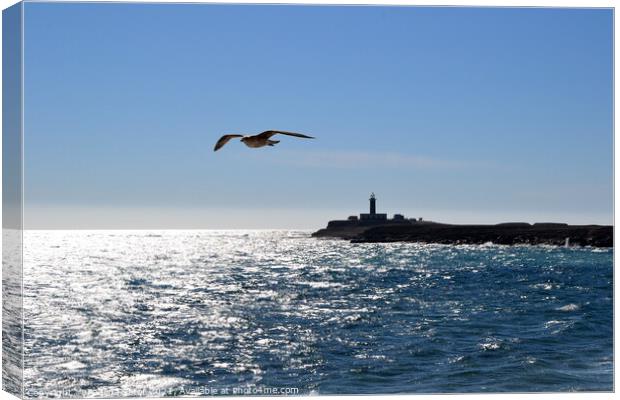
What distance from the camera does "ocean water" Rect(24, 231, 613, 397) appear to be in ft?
50.1

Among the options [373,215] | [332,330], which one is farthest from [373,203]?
[332,330]

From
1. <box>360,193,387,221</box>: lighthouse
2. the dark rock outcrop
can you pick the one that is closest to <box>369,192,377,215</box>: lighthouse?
<box>360,193,387,221</box>: lighthouse

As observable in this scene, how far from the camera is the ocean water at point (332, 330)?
15.3 m

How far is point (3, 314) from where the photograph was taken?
1155 centimetres

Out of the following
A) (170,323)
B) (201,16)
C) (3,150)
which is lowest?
(170,323)

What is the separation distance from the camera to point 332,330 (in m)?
24.0

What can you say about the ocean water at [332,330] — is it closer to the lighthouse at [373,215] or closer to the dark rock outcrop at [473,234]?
the dark rock outcrop at [473,234]

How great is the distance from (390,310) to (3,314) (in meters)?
20.2

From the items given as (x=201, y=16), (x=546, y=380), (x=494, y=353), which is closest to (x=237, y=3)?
(x=201, y=16)

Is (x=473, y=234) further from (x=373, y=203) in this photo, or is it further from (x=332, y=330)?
(x=373, y=203)

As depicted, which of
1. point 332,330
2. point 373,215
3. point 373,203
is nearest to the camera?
point 373,203

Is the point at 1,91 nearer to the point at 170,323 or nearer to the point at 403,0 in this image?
the point at 403,0

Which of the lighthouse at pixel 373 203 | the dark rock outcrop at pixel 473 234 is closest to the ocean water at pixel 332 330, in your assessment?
the dark rock outcrop at pixel 473 234

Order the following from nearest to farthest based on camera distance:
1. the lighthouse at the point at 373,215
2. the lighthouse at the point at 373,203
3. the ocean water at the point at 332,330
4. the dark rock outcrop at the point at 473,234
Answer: the ocean water at the point at 332,330 → the lighthouse at the point at 373,203 → the lighthouse at the point at 373,215 → the dark rock outcrop at the point at 473,234
